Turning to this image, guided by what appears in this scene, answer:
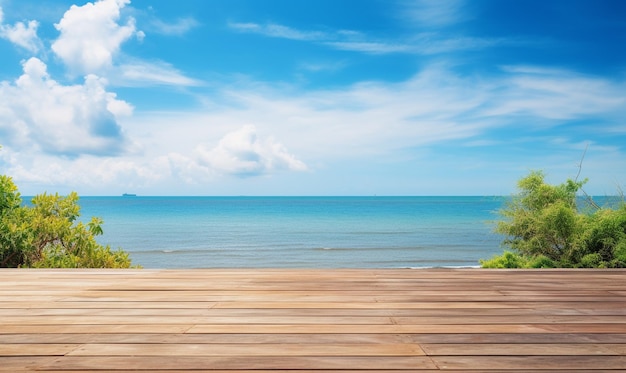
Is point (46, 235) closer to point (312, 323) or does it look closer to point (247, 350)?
point (312, 323)

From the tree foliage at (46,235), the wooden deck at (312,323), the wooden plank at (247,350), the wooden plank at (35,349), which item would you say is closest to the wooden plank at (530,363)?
the wooden deck at (312,323)

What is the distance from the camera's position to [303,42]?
100 feet

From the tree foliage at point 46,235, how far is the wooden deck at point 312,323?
226 centimetres

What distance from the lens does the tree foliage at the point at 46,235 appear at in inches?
220

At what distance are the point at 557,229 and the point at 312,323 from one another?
774 centimetres

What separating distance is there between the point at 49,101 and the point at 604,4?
775 inches

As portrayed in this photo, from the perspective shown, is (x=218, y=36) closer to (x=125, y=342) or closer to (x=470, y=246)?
(x=470, y=246)

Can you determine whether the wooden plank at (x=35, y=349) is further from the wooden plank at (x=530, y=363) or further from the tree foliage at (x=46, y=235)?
the tree foliage at (x=46, y=235)

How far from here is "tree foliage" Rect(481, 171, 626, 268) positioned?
778 cm

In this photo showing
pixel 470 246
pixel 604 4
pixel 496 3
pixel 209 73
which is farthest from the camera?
pixel 209 73

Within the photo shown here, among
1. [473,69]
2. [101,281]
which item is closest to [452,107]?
[473,69]

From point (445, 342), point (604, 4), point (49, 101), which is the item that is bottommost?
point (445, 342)

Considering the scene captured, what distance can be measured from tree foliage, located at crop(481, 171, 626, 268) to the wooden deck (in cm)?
485

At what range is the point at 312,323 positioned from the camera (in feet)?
7.21
